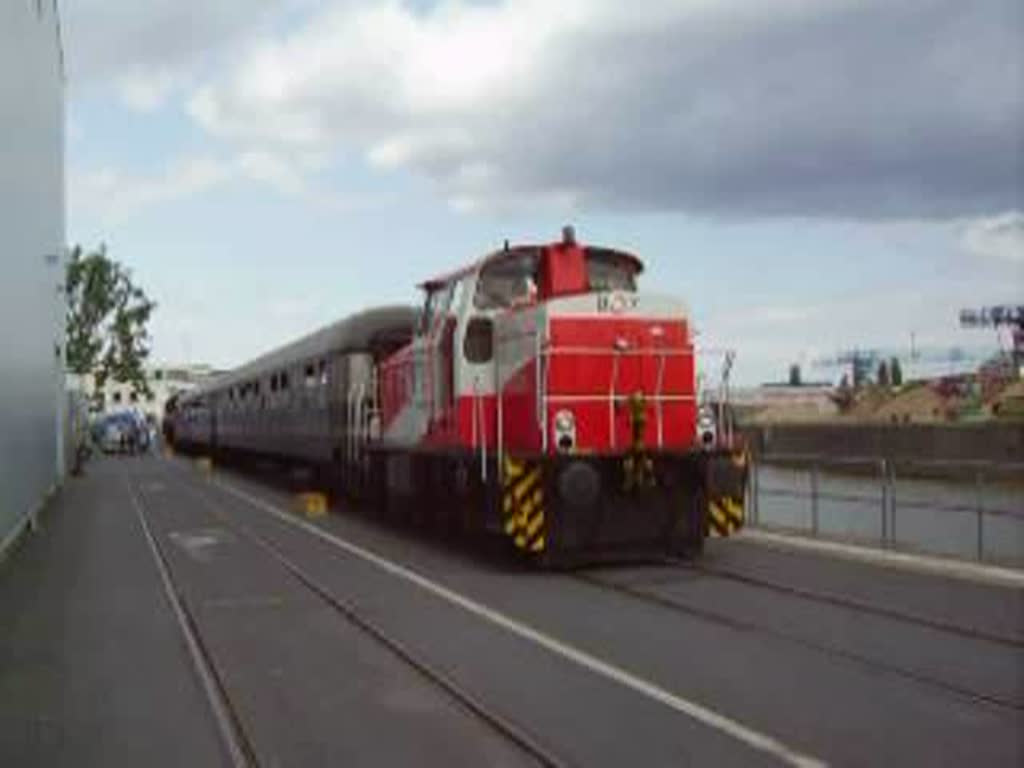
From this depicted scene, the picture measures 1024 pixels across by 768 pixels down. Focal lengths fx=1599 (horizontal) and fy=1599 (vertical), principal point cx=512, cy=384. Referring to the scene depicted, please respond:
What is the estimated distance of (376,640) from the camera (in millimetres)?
12180

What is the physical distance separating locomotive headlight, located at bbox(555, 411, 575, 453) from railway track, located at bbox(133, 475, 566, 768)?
285 centimetres

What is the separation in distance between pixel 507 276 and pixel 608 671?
28.6 feet

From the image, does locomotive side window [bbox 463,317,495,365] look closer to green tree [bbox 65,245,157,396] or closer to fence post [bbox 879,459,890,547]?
fence post [bbox 879,459,890,547]

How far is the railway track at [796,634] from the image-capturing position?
9.45 meters

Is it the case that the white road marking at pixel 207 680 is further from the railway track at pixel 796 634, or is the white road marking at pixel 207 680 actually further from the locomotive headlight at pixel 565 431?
the locomotive headlight at pixel 565 431

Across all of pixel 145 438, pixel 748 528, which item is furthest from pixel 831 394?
pixel 748 528

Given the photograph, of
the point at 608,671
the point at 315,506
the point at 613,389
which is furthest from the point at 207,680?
the point at 315,506

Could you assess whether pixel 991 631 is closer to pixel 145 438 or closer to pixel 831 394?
pixel 145 438

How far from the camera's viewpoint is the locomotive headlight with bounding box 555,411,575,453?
16609mm

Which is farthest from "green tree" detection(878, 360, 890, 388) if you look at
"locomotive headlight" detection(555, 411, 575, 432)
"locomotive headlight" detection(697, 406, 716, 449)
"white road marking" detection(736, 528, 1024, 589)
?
"locomotive headlight" detection(555, 411, 575, 432)

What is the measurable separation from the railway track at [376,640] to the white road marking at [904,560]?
554cm

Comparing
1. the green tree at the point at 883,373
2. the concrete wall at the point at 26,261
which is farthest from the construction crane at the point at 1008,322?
the concrete wall at the point at 26,261

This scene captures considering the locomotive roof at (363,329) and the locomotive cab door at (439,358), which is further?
the locomotive roof at (363,329)

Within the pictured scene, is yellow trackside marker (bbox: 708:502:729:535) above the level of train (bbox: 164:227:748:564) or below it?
below
